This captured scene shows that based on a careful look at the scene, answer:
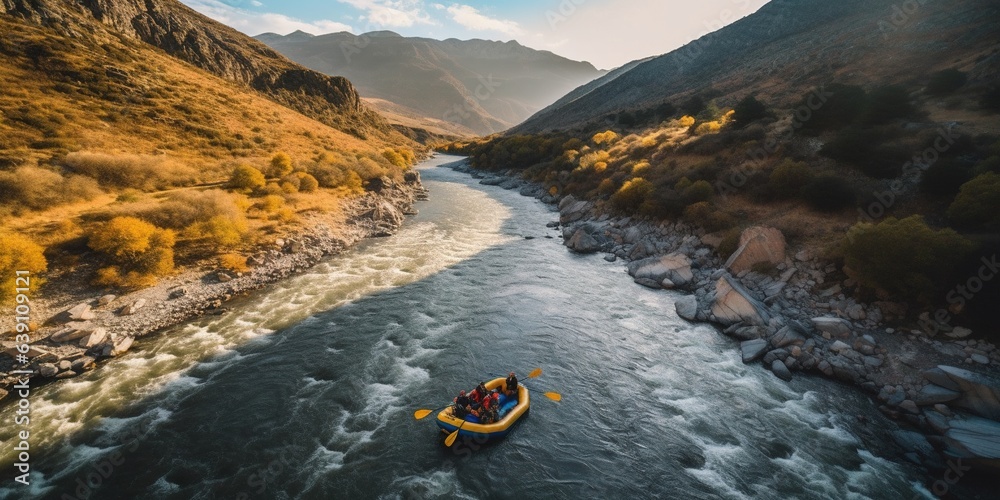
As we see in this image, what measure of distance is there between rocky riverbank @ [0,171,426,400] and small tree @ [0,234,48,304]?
0.75 m

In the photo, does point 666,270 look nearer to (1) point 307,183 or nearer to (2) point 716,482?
(2) point 716,482

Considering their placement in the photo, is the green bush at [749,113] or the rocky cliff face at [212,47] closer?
the green bush at [749,113]

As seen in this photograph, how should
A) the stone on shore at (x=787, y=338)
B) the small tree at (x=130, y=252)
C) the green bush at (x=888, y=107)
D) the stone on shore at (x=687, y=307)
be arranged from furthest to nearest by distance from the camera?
the green bush at (x=888, y=107), the stone on shore at (x=687, y=307), the small tree at (x=130, y=252), the stone on shore at (x=787, y=338)

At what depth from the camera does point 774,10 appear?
100 metres

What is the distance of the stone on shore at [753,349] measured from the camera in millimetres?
16875

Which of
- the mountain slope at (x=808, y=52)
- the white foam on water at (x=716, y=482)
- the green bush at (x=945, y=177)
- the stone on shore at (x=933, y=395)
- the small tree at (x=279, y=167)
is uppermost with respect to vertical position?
the mountain slope at (x=808, y=52)

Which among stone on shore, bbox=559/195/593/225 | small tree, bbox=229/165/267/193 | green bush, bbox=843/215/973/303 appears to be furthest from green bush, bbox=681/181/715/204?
small tree, bbox=229/165/267/193

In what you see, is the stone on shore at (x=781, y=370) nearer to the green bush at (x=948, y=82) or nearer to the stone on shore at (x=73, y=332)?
the stone on shore at (x=73, y=332)

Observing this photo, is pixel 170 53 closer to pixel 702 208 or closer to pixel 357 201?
pixel 357 201

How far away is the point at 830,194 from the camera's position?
2386 centimetres

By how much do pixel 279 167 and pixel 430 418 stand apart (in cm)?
3589

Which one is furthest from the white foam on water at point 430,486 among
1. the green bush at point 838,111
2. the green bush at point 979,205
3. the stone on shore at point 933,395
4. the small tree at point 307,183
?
the green bush at point 838,111

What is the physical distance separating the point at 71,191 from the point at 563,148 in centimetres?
5807

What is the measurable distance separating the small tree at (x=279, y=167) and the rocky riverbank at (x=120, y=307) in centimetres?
1353
